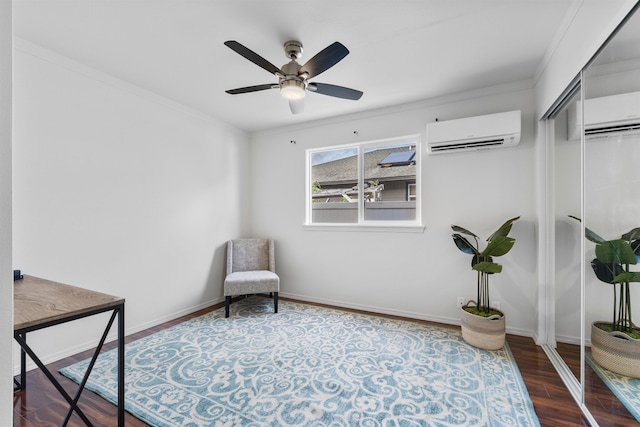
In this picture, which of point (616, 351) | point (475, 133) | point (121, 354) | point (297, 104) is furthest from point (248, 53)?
point (616, 351)

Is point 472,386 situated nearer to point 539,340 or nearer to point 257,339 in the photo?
point 539,340

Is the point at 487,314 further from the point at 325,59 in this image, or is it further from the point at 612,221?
the point at 325,59

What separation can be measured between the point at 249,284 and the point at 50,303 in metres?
2.13

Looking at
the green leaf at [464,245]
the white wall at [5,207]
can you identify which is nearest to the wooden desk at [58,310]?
the white wall at [5,207]

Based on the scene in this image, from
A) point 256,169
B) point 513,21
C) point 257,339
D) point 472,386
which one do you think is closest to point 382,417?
point 472,386

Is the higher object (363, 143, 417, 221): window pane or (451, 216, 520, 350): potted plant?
(363, 143, 417, 221): window pane

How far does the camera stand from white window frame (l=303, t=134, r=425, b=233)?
337cm

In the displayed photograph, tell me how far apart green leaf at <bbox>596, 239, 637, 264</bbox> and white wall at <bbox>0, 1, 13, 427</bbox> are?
230cm

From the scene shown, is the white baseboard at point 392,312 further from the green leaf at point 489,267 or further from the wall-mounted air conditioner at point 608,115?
the wall-mounted air conditioner at point 608,115

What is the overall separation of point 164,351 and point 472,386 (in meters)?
2.53

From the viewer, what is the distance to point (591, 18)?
5.34ft

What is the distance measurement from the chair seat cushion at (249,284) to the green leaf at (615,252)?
2893mm

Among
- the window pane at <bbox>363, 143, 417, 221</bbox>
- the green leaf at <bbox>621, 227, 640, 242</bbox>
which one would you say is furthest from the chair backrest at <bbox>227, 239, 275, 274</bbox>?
the green leaf at <bbox>621, 227, 640, 242</bbox>

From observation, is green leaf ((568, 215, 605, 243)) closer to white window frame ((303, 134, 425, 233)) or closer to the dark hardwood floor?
the dark hardwood floor
